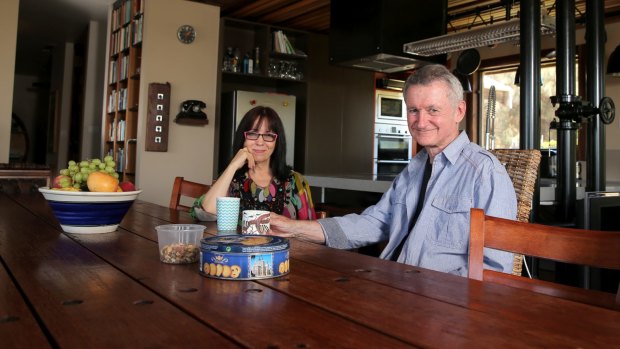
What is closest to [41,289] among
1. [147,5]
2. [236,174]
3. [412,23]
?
[236,174]

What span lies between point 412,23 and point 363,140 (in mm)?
2756

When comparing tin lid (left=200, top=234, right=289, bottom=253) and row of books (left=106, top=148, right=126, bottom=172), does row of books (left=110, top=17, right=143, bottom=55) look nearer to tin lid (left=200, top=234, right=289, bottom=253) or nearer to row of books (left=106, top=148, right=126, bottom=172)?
row of books (left=106, top=148, right=126, bottom=172)

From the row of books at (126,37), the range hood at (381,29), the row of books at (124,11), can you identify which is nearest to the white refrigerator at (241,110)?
the row of books at (126,37)

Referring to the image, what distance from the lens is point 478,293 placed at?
36.3 inches

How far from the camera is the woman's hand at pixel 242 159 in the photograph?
204 cm

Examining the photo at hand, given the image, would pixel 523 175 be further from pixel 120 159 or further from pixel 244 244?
pixel 120 159

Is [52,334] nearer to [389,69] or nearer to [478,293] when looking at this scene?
[478,293]

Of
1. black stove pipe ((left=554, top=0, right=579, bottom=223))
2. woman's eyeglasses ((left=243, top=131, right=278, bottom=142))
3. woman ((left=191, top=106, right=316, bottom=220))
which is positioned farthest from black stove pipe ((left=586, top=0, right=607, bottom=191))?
woman's eyeglasses ((left=243, top=131, right=278, bottom=142))

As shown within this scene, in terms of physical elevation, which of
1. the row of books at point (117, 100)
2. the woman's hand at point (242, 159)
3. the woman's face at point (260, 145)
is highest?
the row of books at point (117, 100)

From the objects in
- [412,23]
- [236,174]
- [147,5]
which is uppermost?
[147,5]

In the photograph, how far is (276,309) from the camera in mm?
789

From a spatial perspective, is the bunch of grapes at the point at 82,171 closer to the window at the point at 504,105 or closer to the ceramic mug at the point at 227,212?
the ceramic mug at the point at 227,212

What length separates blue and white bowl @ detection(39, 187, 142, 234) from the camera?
1.46 m

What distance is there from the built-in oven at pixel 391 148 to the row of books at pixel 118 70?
3123mm
